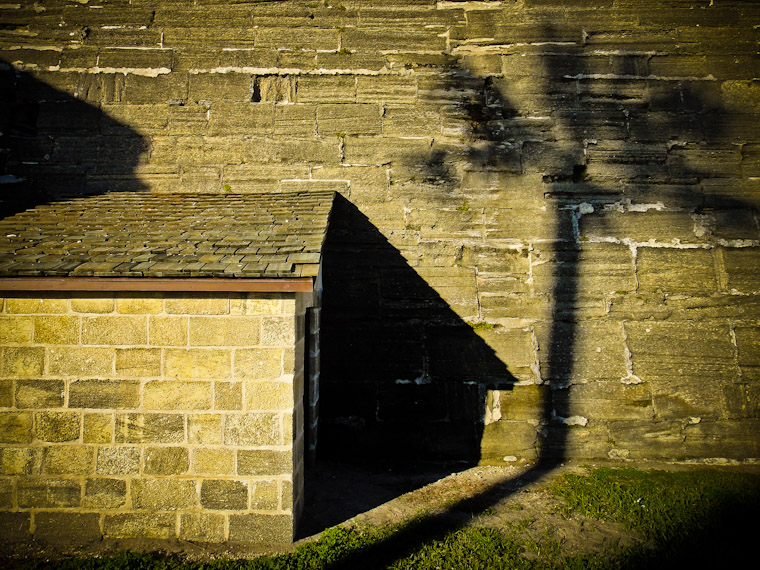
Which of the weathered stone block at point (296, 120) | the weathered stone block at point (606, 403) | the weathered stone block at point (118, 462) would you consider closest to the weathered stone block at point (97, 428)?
the weathered stone block at point (118, 462)

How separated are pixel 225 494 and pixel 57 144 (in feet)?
15.5

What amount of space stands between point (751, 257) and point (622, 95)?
2.45m

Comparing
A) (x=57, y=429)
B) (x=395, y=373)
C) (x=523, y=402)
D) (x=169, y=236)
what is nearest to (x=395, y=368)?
(x=395, y=373)

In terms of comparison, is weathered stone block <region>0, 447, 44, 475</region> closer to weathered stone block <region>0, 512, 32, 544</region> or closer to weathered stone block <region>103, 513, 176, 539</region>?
weathered stone block <region>0, 512, 32, 544</region>

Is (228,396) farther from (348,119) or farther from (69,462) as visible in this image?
(348,119)

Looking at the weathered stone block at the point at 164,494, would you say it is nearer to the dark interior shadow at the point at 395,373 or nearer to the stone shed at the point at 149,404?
the stone shed at the point at 149,404

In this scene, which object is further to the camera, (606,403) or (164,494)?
(606,403)

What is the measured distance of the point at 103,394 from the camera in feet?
10.9

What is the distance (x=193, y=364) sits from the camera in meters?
3.34

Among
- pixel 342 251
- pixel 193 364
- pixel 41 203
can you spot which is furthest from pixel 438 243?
pixel 41 203

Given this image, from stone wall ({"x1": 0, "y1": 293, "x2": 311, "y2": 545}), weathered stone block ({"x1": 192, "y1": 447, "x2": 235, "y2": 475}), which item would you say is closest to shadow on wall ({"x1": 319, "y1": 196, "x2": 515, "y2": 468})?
stone wall ({"x1": 0, "y1": 293, "x2": 311, "y2": 545})

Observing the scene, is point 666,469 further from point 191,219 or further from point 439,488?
point 191,219

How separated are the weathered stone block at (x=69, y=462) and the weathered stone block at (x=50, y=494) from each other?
0.07 m

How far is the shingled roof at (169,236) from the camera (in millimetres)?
3186
